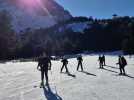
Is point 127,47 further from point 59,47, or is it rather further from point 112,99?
point 112,99

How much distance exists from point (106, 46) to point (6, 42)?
2948 inches

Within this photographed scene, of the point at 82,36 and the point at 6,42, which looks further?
the point at 82,36

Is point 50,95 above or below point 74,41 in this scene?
below

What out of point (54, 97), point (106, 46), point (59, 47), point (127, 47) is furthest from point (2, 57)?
point (106, 46)

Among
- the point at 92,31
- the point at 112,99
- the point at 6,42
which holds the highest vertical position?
the point at 92,31

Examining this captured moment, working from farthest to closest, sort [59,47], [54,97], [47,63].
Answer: [59,47]
[47,63]
[54,97]

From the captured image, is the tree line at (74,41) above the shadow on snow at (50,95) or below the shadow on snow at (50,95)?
above

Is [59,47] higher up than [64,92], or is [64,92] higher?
[59,47]

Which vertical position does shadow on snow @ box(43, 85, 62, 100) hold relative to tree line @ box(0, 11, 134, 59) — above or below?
below

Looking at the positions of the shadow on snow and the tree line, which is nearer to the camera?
the shadow on snow

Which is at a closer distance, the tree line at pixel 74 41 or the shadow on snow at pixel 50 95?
the shadow on snow at pixel 50 95

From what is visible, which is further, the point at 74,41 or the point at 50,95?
the point at 74,41

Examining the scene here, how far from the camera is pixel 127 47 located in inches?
4242

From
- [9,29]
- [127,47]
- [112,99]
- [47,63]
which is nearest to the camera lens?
[112,99]
